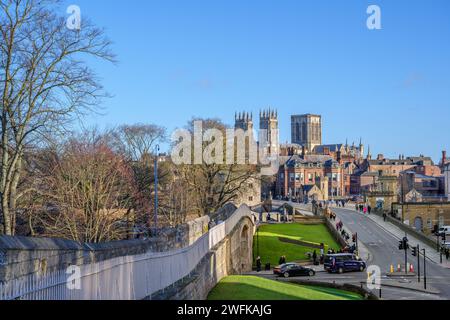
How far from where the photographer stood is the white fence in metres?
11.4

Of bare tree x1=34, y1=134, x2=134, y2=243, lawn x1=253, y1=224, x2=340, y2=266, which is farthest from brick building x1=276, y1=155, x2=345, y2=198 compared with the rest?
bare tree x1=34, y1=134, x2=134, y2=243

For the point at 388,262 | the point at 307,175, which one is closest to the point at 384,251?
the point at 388,262

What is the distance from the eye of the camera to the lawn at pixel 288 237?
56.9 metres

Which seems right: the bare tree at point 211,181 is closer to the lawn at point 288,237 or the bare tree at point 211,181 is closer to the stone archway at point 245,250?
the lawn at point 288,237

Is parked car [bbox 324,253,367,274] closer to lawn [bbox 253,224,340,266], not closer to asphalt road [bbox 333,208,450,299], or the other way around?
asphalt road [bbox 333,208,450,299]

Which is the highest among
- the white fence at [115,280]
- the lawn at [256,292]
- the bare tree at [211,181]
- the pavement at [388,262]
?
the bare tree at [211,181]

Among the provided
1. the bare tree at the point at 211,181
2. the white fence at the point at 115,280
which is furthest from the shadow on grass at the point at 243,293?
the bare tree at the point at 211,181

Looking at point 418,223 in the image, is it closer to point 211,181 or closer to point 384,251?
point 384,251

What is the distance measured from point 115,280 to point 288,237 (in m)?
51.3

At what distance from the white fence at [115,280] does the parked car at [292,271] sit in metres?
20.0

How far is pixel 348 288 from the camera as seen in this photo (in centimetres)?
3559
